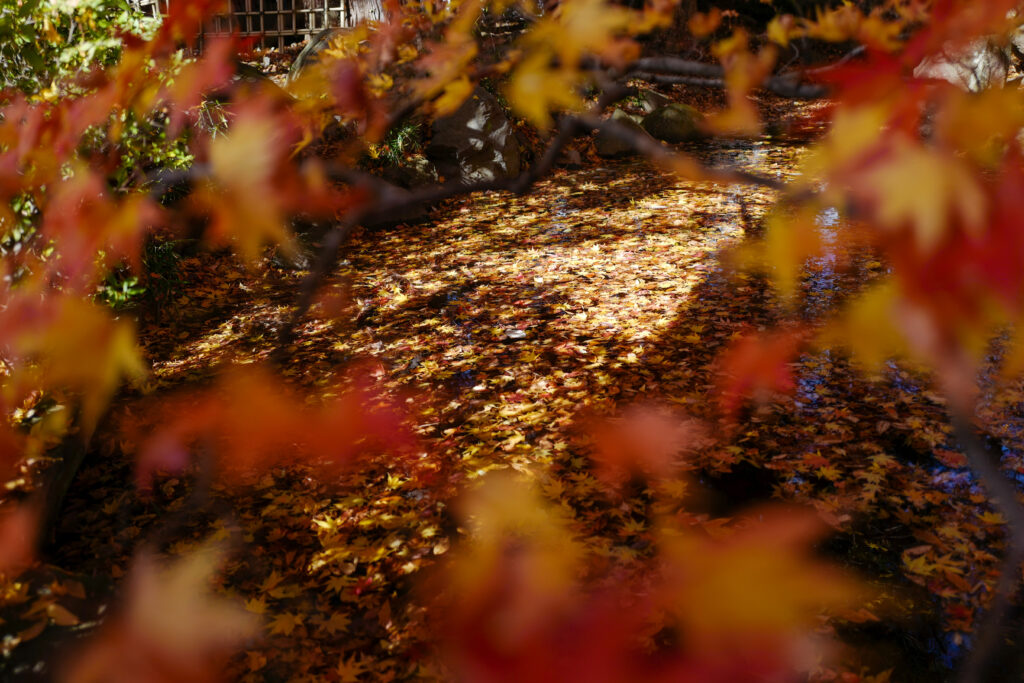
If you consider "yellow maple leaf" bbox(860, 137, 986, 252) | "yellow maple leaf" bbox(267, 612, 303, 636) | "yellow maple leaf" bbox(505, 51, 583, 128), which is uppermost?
"yellow maple leaf" bbox(505, 51, 583, 128)

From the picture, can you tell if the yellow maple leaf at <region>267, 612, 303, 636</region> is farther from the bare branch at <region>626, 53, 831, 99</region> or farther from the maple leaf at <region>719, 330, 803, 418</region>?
the maple leaf at <region>719, 330, 803, 418</region>

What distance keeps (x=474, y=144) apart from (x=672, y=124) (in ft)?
15.2

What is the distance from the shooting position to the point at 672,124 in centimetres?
1163

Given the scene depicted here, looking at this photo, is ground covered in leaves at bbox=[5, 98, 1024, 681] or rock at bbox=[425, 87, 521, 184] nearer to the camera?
ground covered in leaves at bbox=[5, 98, 1024, 681]

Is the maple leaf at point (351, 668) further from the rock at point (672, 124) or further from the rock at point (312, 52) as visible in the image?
the rock at point (672, 124)

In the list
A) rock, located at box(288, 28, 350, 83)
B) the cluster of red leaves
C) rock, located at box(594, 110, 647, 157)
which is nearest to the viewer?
the cluster of red leaves

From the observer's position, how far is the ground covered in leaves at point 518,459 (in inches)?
97.6

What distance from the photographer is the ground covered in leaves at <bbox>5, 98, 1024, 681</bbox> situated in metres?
2.48

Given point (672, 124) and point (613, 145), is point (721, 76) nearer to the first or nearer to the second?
point (613, 145)

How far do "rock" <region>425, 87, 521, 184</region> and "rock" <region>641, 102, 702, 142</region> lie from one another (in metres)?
3.78

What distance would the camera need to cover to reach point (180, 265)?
5.94m

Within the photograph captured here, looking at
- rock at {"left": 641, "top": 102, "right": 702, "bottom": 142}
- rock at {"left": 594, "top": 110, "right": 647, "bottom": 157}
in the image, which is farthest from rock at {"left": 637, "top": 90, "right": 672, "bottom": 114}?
rock at {"left": 594, "top": 110, "right": 647, "bottom": 157}

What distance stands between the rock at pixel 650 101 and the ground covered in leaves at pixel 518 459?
695 cm

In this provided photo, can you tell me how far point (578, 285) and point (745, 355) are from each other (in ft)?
5.93
